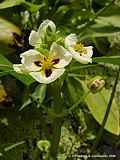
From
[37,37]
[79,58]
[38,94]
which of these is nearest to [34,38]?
[37,37]

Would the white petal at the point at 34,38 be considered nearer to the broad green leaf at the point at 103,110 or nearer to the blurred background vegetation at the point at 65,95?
the blurred background vegetation at the point at 65,95

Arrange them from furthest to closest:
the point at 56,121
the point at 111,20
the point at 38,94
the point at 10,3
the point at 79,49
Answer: the point at 111,20
the point at 10,3
the point at 38,94
the point at 56,121
the point at 79,49

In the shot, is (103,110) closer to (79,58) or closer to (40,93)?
(40,93)

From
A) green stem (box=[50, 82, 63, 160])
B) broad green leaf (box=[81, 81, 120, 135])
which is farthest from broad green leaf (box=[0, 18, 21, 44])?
green stem (box=[50, 82, 63, 160])

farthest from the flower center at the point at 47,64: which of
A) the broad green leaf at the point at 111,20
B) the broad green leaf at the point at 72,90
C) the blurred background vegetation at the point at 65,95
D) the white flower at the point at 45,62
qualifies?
the broad green leaf at the point at 111,20

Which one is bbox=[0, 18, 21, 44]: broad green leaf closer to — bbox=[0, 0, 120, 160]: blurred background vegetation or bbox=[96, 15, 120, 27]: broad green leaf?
bbox=[0, 0, 120, 160]: blurred background vegetation

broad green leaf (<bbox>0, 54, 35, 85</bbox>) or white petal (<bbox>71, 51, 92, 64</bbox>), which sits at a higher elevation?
white petal (<bbox>71, 51, 92, 64</bbox>)
